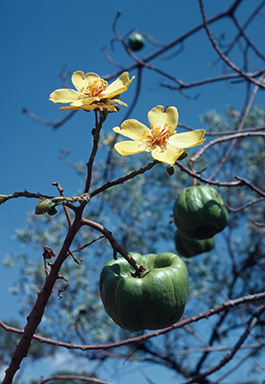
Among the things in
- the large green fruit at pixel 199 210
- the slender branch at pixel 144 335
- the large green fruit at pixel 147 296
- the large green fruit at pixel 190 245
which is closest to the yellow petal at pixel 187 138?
the large green fruit at pixel 147 296

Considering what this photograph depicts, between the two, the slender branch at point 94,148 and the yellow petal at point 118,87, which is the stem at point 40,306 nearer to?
Result: the slender branch at point 94,148

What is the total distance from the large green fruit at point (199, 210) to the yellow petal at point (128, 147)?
0.77m

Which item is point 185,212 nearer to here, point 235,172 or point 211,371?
point 211,371

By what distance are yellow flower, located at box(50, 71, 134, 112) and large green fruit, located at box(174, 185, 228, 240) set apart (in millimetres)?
769

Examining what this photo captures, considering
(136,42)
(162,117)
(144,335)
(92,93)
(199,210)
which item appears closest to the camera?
(92,93)

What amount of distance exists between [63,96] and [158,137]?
0.81 ft

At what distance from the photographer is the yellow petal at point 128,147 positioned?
0.89 m

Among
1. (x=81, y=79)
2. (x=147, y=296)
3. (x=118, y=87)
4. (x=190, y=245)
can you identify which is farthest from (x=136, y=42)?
(x=147, y=296)

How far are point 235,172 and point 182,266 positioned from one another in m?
6.58

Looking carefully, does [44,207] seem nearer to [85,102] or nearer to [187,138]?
[85,102]

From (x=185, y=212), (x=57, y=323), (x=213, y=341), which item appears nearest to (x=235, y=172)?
(x=213, y=341)

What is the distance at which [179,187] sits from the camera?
6.96 m

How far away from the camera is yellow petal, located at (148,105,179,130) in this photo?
1090 mm

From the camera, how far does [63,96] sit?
3.28 ft
